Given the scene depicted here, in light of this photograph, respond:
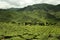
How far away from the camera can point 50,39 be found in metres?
107

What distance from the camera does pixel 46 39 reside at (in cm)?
10888

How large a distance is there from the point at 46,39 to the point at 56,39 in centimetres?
683

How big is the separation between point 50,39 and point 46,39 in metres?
2.95

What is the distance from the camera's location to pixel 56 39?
351ft

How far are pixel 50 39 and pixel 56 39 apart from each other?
13.3ft
